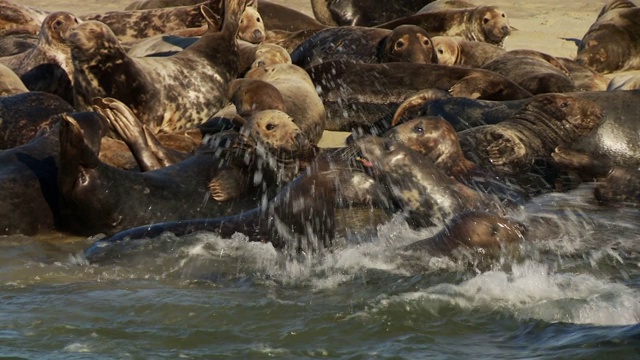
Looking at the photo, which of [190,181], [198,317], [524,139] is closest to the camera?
[198,317]

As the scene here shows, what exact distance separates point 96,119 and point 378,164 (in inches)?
63.8

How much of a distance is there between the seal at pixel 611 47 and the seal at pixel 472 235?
22.7 ft

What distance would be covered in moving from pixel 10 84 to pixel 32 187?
9.04ft

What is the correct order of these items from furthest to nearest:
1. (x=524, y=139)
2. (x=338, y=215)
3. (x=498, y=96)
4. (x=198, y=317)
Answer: (x=498, y=96) → (x=524, y=139) → (x=338, y=215) → (x=198, y=317)

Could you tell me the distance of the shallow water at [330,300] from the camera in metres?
4.83

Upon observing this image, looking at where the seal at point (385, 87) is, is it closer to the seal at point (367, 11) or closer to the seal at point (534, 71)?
the seal at point (534, 71)

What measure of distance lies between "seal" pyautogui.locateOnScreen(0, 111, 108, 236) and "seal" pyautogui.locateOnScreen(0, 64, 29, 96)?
2279 millimetres

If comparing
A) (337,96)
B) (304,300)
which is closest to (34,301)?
(304,300)

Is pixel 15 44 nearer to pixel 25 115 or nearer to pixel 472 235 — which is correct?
pixel 25 115

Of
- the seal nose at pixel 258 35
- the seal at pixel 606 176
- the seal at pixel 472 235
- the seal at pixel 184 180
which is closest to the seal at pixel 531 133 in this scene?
the seal at pixel 606 176

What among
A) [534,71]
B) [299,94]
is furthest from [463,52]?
[299,94]

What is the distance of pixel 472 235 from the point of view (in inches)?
235

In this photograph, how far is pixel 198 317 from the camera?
5211 millimetres

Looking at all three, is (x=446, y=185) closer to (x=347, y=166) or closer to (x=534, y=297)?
(x=347, y=166)
